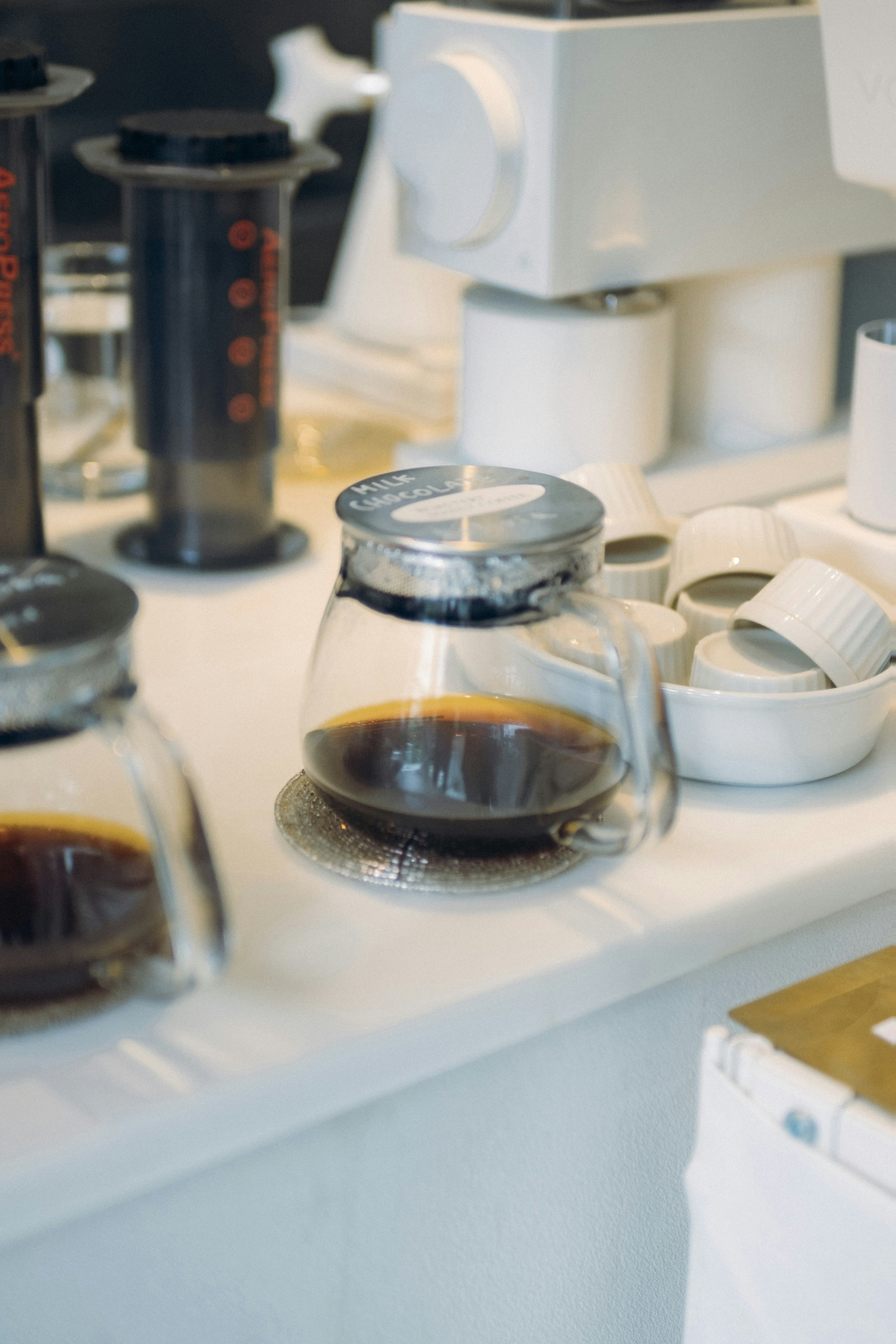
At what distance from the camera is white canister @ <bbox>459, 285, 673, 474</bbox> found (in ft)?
2.95

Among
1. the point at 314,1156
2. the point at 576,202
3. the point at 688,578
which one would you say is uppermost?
the point at 576,202

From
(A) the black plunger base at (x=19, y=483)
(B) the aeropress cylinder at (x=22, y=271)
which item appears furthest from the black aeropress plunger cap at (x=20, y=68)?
(A) the black plunger base at (x=19, y=483)

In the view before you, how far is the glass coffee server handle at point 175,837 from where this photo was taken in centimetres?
42

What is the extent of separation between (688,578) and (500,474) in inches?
5.7

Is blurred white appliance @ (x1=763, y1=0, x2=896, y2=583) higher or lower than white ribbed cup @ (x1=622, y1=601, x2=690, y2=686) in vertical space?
higher

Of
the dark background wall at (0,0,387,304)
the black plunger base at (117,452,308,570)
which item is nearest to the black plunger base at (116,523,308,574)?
the black plunger base at (117,452,308,570)

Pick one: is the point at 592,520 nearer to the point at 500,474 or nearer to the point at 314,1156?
the point at 500,474

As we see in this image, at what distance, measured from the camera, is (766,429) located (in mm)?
1012

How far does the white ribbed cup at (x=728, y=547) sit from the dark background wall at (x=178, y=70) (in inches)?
57.5

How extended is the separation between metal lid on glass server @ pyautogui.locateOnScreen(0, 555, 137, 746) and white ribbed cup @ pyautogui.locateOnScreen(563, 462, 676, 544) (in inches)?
11.2

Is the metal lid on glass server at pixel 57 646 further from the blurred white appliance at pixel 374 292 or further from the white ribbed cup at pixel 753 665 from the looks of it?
the blurred white appliance at pixel 374 292

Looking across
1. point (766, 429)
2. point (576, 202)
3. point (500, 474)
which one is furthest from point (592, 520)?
point (766, 429)

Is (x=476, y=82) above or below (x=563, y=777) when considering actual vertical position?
above

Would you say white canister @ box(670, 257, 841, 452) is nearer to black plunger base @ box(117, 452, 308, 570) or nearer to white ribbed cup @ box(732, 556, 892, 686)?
black plunger base @ box(117, 452, 308, 570)
